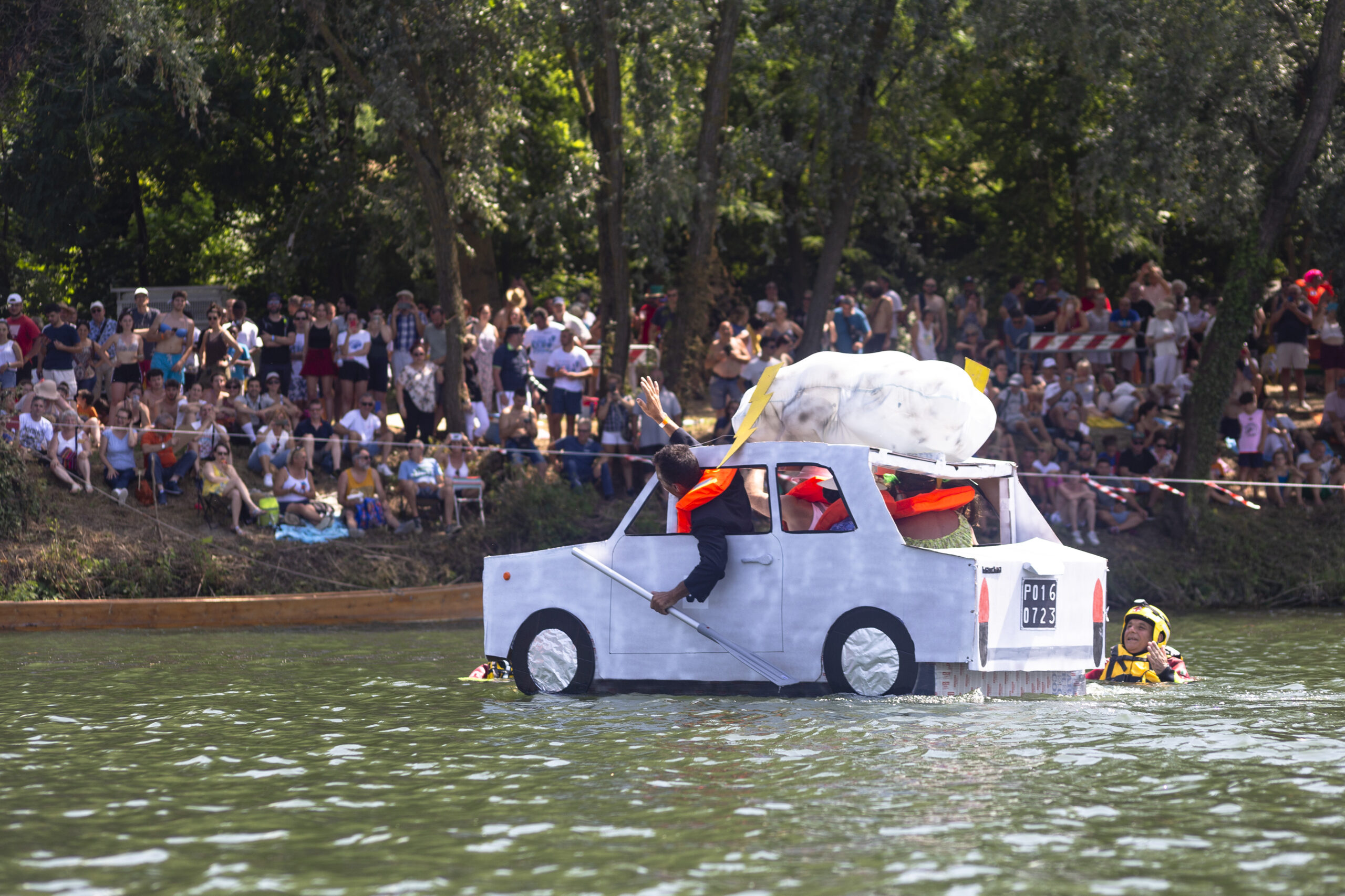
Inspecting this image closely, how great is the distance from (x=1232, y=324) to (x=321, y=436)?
1191 cm

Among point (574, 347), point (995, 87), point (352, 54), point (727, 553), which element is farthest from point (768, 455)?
point (995, 87)

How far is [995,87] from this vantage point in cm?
3322

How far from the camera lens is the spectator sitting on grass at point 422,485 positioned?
18672mm

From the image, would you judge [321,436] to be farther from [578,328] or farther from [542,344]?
[578,328]

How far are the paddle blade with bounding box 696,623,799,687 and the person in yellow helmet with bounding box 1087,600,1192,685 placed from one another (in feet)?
8.15

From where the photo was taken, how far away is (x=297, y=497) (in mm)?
18250

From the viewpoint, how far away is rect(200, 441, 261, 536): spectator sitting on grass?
59.2 feet

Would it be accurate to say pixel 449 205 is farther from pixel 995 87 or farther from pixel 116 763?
pixel 995 87

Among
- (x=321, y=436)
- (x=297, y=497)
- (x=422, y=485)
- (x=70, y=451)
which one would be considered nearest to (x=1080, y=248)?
(x=422, y=485)

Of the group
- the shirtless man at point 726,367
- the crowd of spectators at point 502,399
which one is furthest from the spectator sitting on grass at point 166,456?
the shirtless man at point 726,367

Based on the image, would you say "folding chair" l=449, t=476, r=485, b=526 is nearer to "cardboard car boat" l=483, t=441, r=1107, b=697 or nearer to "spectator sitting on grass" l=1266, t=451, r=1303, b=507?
"cardboard car boat" l=483, t=441, r=1107, b=697

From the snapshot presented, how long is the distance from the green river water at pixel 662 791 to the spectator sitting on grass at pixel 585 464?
342 inches

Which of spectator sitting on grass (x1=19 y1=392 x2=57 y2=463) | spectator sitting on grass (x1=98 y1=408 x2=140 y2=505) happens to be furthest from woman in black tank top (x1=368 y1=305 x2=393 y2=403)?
spectator sitting on grass (x1=19 y1=392 x2=57 y2=463)

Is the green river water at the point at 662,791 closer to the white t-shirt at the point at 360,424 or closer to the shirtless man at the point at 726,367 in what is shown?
Answer: the white t-shirt at the point at 360,424
